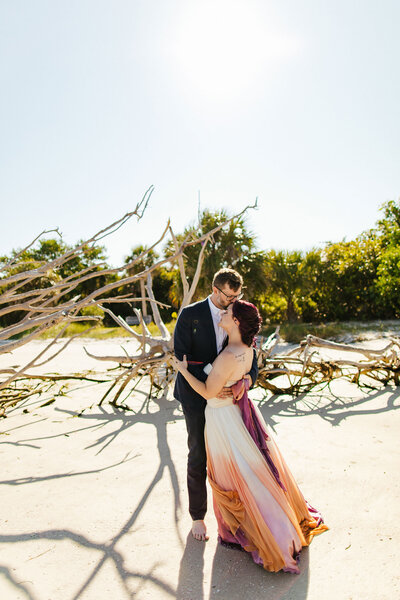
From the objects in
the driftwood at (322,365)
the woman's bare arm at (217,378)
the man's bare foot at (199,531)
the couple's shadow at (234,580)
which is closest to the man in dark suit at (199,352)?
the man's bare foot at (199,531)

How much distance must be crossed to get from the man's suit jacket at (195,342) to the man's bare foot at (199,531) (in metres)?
0.72

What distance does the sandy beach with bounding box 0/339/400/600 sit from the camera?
2.01m

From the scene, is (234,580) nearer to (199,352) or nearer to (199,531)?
(199,531)

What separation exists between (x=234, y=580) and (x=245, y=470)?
21.3 inches

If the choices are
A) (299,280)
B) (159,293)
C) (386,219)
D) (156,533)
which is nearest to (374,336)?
(299,280)

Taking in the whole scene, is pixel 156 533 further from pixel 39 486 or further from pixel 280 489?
pixel 39 486

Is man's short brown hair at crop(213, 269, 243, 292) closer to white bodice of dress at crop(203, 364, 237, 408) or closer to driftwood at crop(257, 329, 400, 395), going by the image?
white bodice of dress at crop(203, 364, 237, 408)

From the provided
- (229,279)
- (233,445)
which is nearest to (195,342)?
(229,279)

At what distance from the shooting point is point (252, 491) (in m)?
2.20

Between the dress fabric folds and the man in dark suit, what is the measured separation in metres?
0.14

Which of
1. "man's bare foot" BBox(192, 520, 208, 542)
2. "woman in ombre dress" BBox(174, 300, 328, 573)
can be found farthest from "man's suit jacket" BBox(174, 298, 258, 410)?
"man's bare foot" BBox(192, 520, 208, 542)

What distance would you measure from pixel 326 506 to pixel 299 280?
42.2 ft

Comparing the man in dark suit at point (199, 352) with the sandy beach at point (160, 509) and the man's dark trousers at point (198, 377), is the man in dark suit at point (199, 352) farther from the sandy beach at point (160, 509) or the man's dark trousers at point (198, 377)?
the sandy beach at point (160, 509)

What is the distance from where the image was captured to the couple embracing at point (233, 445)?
7.13 ft
